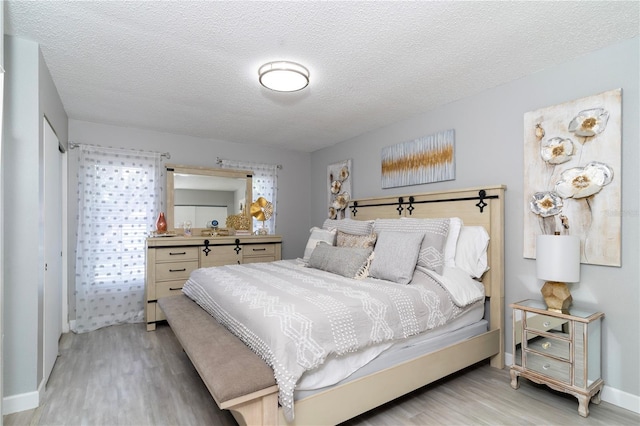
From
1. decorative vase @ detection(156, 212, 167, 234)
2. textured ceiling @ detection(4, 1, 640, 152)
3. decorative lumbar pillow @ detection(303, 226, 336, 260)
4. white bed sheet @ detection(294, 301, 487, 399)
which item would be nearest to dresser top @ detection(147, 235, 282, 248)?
decorative vase @ detection(156, 212, 167, 234)

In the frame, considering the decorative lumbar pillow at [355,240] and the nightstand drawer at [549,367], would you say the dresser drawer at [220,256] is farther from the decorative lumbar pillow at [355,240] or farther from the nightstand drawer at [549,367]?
the nightstand drawer at [549,367]

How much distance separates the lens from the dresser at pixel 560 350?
211 centimetres

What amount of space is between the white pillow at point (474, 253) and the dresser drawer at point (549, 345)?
0.60 meters

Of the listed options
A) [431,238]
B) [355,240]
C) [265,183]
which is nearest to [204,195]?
[265,183]

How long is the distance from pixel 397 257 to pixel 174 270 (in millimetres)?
2690

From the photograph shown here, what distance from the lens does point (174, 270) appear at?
12.9 feet

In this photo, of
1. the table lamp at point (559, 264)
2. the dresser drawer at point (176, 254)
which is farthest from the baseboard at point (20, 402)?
the table lamp at point (559, 264)

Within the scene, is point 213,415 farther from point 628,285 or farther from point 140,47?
point 628,285

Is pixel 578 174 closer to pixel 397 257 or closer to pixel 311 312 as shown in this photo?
pixel 397 257

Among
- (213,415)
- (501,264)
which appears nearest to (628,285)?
(501,264)

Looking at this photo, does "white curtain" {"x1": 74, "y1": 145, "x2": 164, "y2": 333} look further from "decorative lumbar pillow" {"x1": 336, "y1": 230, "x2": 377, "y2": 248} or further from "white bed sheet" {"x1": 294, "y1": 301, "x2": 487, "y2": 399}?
"white bed sheet" {"x1": 294, "y1": 301, "x2": 487, "y2": 399}

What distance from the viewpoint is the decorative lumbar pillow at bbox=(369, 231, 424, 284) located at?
2.57 meters

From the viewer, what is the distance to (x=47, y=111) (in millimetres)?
2561

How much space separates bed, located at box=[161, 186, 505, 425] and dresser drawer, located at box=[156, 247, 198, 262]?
1028 millimetres
